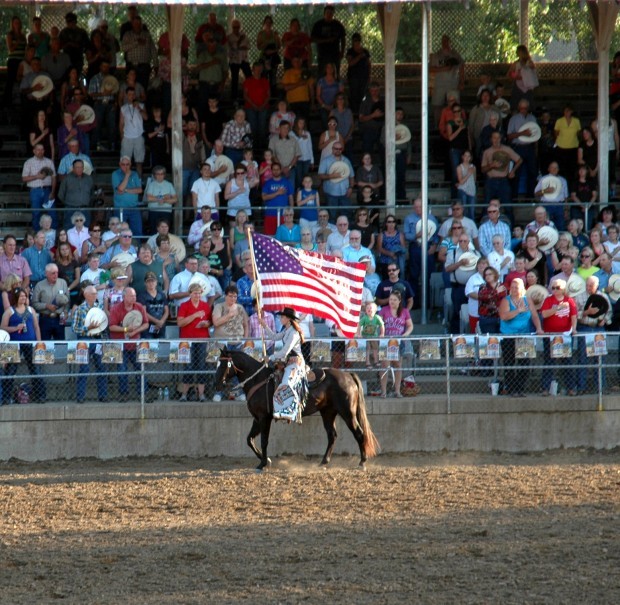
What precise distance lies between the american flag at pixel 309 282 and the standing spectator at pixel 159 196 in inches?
205

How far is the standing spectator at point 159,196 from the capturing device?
70.1 ft

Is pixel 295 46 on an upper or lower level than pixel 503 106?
upper

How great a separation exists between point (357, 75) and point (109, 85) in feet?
15.1

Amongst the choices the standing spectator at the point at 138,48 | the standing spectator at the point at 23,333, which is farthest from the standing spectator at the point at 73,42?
the standing spectator at the point at 23,333

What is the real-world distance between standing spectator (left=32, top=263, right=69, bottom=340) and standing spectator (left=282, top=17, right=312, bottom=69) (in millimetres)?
8212

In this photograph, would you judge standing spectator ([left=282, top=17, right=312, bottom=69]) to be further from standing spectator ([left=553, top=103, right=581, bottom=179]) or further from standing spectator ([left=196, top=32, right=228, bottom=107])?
standing spectator ([left=553, top=103, right=581, bottom=179])

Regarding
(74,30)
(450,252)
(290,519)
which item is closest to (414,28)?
(74,30)

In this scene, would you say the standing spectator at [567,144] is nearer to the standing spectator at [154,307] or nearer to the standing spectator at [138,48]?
the standing spectator at [138,48]

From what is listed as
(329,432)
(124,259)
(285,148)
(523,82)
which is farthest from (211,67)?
(329,432)

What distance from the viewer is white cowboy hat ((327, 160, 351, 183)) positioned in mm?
22047

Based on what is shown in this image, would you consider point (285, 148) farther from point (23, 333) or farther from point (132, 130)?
point (23, 333)

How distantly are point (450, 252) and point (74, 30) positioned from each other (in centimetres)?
929

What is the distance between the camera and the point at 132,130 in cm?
2278

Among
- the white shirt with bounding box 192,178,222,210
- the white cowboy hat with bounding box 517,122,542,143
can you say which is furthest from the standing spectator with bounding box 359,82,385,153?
the white shirt with bounding box 192,178,222,210
